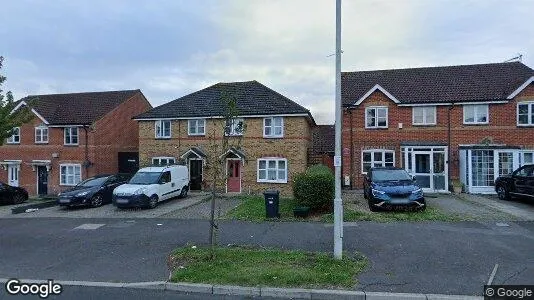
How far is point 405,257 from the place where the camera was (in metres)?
7.67

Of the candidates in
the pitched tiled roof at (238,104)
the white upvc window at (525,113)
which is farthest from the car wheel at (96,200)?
the white upvc window at (525,113)

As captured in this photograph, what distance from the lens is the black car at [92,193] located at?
56.3 feet

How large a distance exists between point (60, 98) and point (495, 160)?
31212 mm

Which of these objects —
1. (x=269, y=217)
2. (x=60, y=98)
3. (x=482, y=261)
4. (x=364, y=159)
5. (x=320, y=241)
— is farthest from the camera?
(x=60, y=98)

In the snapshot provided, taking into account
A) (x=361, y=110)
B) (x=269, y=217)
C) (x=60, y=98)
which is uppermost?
(x=60, y=98)

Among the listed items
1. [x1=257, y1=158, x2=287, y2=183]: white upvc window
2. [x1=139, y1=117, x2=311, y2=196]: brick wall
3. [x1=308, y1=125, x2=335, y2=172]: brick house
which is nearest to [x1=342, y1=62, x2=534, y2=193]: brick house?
[x1=139, y1=117, x2=311, y2=196]: brick wall

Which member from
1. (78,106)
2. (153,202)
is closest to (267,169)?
(153,202)

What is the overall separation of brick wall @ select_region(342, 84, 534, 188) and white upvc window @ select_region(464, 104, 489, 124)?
0.24m

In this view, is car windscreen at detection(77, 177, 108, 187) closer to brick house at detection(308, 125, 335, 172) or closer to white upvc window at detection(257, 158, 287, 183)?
white upvc window at detection(257, 158, 287, 183)

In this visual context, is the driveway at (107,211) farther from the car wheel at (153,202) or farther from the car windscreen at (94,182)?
the car windscreen at (94,182)

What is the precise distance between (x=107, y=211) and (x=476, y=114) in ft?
67.1

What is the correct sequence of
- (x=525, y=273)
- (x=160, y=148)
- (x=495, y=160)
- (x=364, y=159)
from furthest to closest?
(x=160, y=148)
(x=364, y=159)
(x=495, y=160)
(x=525, y=273)

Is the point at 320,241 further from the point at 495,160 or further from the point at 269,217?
the point at 495,160

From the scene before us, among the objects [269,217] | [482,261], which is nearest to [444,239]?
[482,261]
